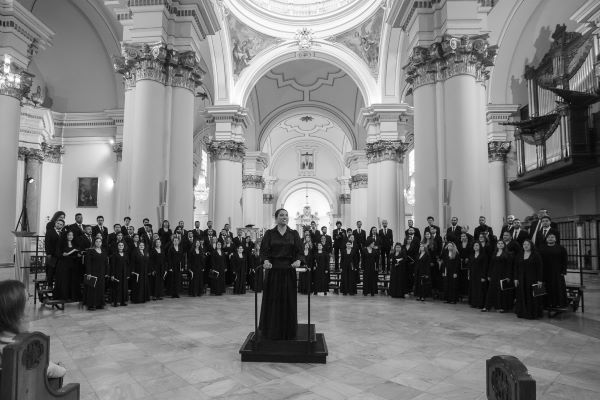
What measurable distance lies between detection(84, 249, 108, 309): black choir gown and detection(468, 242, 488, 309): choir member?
22.1 feet

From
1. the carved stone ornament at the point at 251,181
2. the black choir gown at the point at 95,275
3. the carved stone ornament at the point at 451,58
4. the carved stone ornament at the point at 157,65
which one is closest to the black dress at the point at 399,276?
the carved stone ornament at the point at 451,58

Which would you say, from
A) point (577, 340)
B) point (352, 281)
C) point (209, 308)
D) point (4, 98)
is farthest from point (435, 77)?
point (4, 98)

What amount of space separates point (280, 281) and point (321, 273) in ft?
20.9

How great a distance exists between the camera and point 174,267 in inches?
376

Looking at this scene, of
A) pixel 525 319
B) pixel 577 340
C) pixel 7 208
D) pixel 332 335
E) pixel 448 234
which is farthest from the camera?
pixel 7 208

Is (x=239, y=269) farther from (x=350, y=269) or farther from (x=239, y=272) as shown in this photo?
(x=350, y=269)

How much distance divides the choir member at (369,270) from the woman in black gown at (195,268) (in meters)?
3.90

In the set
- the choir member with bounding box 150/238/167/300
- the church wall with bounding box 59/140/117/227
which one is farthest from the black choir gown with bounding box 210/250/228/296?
the church wall with bounding box 59/140/117/227

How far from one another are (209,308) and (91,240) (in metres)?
2.73

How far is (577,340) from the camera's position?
522 centimetres

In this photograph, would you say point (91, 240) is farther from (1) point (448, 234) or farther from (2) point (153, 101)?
(1) point (448, 234)

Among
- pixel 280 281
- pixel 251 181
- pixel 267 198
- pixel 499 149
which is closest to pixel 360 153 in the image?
pixel 251 181

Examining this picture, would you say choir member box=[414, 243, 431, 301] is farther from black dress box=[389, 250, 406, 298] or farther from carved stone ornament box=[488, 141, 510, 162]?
carved stone ornament box=[488, 141, 510, 162]

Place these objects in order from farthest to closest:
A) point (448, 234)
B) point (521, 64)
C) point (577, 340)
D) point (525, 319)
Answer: point (521, 64) < point (448, 234) < point (525, 319) < point (577, 340)
